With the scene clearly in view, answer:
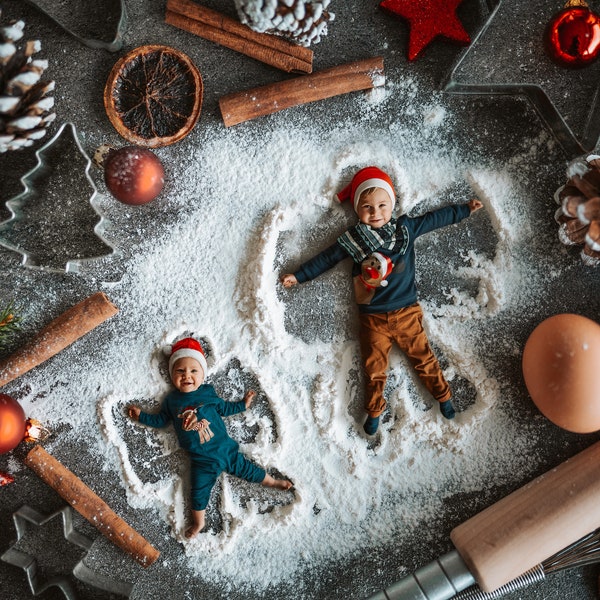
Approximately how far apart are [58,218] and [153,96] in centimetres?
37

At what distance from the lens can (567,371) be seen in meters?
1.28

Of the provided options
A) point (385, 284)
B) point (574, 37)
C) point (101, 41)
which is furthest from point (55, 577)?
point (574, 37)

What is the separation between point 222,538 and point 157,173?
90 centimetres

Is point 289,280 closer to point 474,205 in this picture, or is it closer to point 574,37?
point 474,205

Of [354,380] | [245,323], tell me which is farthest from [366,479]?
[245,323]

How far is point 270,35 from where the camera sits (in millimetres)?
1382

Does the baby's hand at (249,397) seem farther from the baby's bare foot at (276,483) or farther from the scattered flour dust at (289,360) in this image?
the baby's bare foot at (276,483)

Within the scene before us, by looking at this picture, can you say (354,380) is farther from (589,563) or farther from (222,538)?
(589,563)

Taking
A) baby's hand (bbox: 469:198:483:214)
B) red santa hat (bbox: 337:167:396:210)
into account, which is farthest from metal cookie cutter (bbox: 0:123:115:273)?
baby's hand (bbox: 469:198:483:214)

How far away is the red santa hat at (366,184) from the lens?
4.46 ft

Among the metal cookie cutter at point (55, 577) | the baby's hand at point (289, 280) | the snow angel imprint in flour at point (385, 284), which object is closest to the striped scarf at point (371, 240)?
the snow angel imprint in flour at point (385, 284)

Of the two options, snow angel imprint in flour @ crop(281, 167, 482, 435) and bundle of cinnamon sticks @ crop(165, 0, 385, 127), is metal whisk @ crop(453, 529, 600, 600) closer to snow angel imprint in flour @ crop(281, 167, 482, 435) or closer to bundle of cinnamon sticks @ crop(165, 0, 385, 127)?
snow angel imprint in flour @ crop(281, 167, 482, 435)

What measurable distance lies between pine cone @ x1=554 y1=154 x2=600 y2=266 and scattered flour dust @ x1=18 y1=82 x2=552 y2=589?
4.6 inches

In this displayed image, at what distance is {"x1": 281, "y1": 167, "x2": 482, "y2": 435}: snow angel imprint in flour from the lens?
4.57 feet
